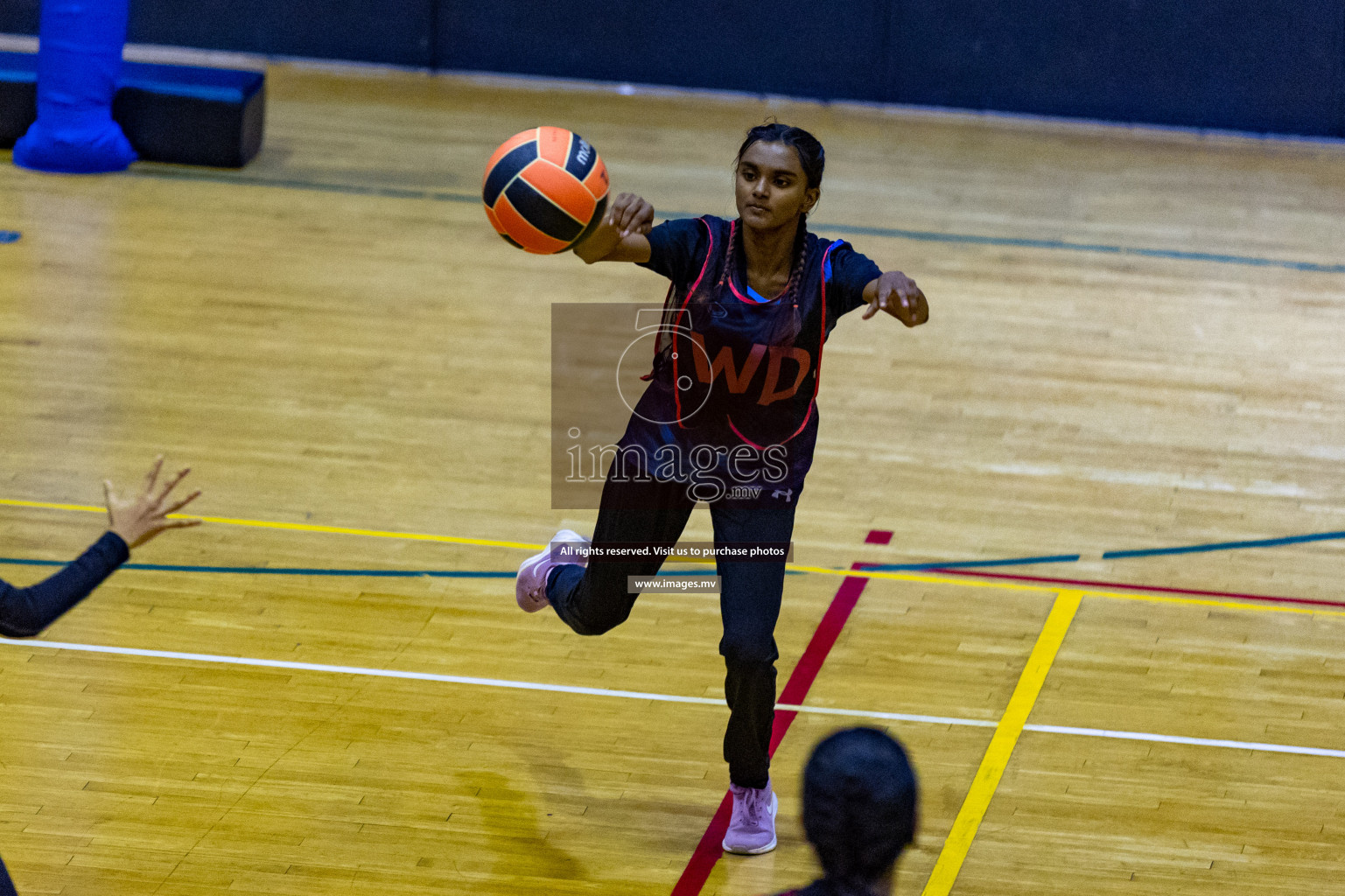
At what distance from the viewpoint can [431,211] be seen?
36.4ft

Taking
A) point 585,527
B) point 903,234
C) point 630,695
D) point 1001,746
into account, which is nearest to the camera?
point 1001,746

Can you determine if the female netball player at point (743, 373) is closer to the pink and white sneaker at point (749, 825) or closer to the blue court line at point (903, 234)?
the pink and white sneaker at point (749, 825)

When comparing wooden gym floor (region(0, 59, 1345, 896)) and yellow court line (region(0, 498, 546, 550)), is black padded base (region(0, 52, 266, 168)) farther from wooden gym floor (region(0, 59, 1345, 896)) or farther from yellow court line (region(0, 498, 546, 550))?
yellow court line (region(0, 498, 546, 550))

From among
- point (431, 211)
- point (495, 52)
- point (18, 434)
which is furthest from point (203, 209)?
point (495, 52)

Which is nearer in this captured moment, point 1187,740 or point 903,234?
point 1187,740

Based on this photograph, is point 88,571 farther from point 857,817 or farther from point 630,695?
point 630,695

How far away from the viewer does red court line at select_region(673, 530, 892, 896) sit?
4.57m

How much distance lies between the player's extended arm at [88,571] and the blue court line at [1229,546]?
14.6 ft

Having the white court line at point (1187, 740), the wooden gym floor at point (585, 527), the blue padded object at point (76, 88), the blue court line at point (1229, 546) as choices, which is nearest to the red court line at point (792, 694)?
the wooden gym floor at point (585, 527)

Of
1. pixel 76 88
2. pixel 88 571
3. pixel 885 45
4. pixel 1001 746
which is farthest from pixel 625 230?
pixel 885 45

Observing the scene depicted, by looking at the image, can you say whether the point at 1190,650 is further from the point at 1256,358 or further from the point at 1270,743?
the point at 1256,358

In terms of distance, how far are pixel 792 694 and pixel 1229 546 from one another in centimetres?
253

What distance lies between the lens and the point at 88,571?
351 centimetres

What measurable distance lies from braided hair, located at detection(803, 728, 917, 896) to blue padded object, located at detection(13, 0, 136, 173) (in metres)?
9.88
